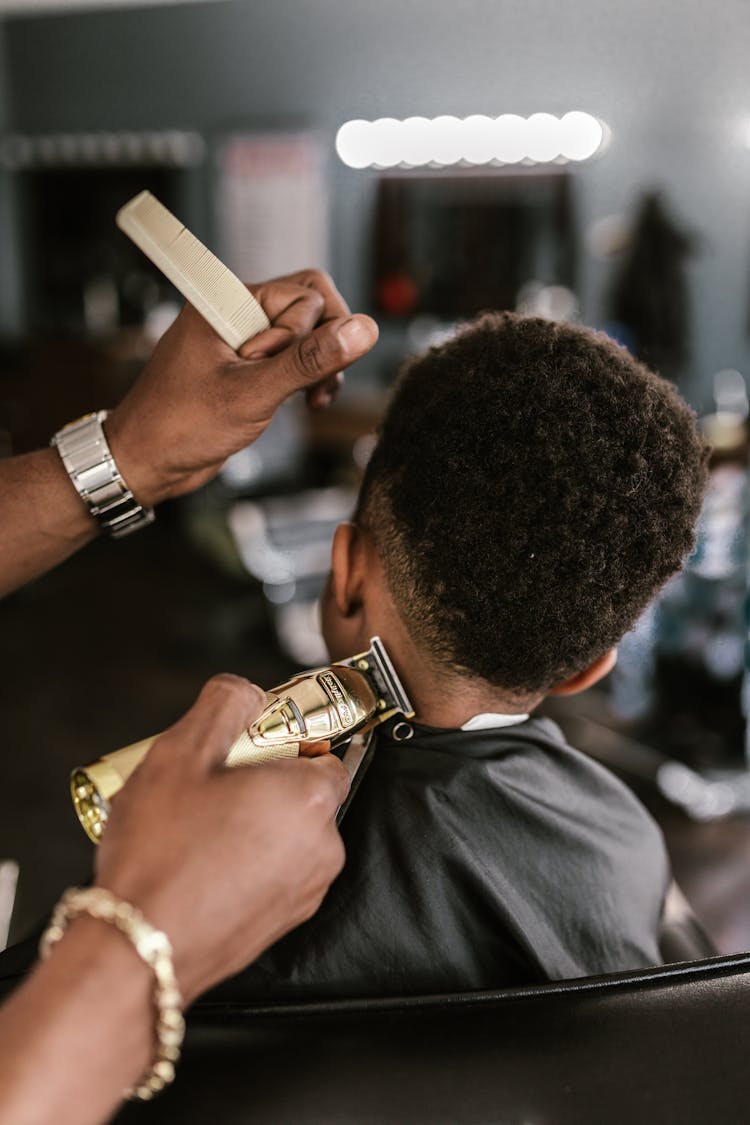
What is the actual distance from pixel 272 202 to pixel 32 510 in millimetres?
4699

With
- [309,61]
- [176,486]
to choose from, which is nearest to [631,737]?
[176,486]

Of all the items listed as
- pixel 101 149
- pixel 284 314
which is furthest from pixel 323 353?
pixel 101 149

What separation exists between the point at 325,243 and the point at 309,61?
93 centimetres

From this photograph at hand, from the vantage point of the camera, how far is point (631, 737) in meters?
2.86

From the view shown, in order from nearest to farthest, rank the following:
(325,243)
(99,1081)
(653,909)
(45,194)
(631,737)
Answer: (99,1081) → (653,909) → (631,737) → (325,243) → (45,194)

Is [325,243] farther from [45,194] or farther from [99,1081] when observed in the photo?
[99,1081]

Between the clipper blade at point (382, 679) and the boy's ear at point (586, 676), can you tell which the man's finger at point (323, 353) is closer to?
the clipper blade at point (382, 679)

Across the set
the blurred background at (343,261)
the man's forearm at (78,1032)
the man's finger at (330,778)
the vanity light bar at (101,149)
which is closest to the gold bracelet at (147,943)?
the man's forearm at (78,1032)

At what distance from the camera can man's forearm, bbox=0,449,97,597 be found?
1022 millimetres

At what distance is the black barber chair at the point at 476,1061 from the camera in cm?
53

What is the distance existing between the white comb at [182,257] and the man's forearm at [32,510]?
32cm

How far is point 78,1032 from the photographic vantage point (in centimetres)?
44

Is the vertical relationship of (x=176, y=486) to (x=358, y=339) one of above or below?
below

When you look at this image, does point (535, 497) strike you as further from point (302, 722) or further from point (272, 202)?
point (272, 202)
